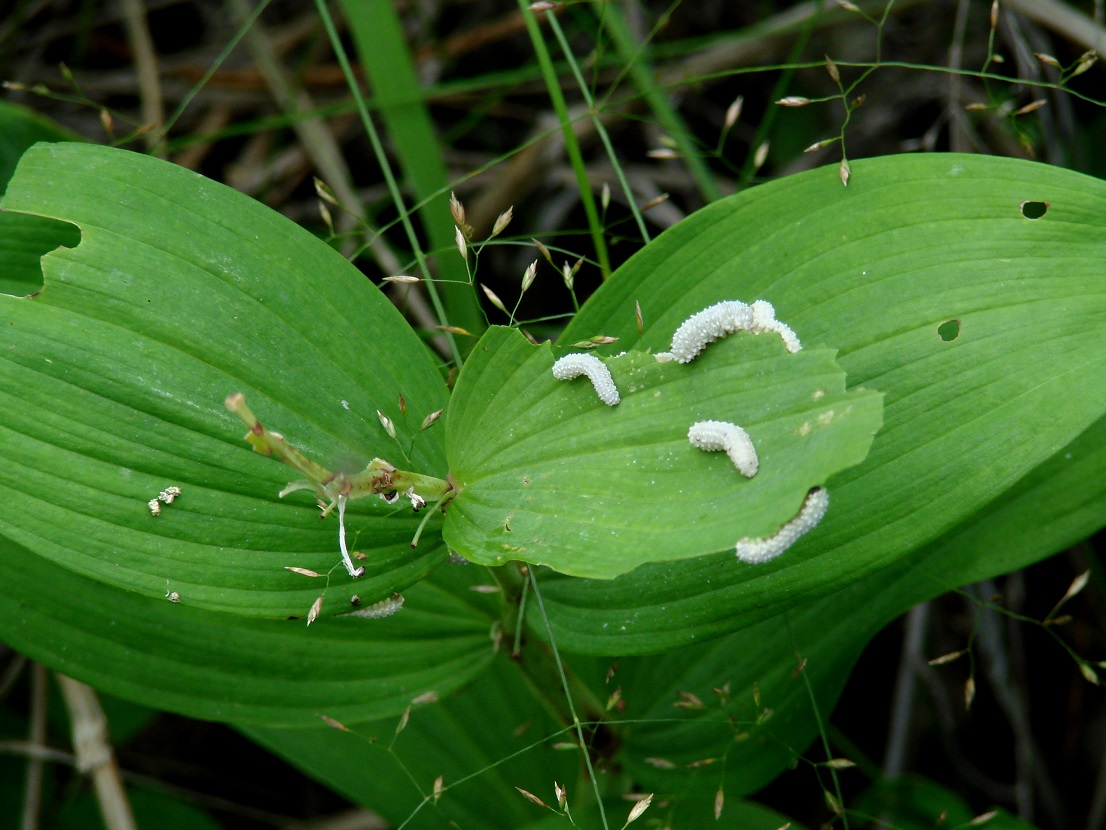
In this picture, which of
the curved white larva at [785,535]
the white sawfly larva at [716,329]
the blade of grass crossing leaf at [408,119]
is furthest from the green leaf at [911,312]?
the blade of grass crossing leaf at [408,119]

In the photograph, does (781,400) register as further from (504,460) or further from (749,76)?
(749,76)

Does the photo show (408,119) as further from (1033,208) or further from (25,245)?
(1033,208)

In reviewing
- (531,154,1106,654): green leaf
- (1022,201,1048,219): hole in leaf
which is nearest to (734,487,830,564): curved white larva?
(531,154,1106,654): green leaf

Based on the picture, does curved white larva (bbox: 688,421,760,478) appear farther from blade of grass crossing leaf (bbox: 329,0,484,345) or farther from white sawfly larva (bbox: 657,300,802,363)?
blade of grass crossing leaf (bbox: 329,0,484,345)

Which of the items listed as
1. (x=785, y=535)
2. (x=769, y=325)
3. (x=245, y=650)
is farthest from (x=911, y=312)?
(x=245, y=650)

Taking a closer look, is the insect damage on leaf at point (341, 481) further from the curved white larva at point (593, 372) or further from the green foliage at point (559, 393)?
the curved white larva at point (593, 372)
